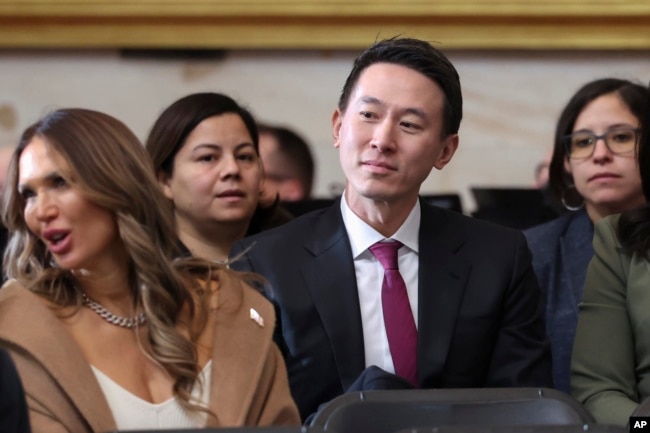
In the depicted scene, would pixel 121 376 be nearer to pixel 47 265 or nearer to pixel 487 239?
pixel 47 265

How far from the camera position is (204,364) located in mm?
2752

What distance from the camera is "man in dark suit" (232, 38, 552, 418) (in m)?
3.12

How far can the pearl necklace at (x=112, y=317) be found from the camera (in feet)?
8.96

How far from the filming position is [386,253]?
322 cm

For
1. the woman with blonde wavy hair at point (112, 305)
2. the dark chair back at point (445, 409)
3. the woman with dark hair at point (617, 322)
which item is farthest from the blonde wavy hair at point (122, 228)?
the woman with dark hair at point (617, 322)

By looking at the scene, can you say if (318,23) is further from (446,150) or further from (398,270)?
(398,270)

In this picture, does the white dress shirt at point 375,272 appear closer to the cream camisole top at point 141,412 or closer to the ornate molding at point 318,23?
the cream camisole top at point 141,412

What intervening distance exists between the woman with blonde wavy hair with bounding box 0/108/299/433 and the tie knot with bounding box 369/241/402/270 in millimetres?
477

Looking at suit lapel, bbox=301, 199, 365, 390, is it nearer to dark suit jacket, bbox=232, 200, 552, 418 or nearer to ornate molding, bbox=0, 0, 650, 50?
dark suit jacket, bbox=232, 200, 552, 418

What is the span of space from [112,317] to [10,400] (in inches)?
26.7

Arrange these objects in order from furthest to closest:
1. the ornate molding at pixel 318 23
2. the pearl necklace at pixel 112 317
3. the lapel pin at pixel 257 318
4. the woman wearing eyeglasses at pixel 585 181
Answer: the ornate molding at pixel 318 23, the woman wearing eyeglasses at pixel 585 181, the lapel pin at pixel 257 318, the pearl necklace at pixel 112 317

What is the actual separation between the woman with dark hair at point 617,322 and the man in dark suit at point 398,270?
0.10 metres

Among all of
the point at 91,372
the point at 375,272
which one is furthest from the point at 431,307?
the point at 91,372

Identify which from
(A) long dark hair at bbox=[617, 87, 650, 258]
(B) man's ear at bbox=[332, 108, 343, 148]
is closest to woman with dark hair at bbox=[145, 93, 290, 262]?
(B) man's ear at bbox=[332, 108, 343, 148]
